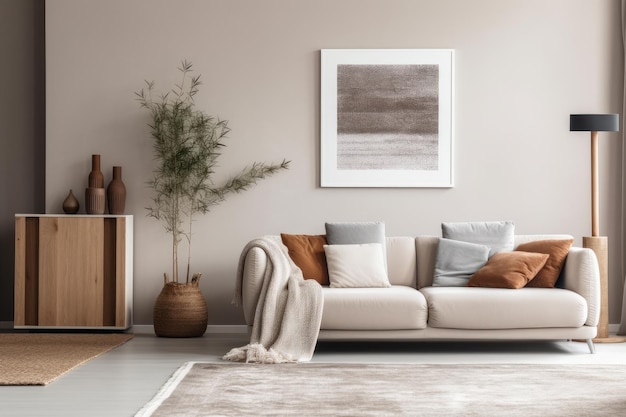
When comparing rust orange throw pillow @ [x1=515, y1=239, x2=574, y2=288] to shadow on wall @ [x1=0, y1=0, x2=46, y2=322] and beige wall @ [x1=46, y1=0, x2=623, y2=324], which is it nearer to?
beige wall @ [x1=46, y1=0, x2=623, y2=324]

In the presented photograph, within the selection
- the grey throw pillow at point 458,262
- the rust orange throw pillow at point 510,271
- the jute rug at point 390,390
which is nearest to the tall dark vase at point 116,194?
the jute rug at point 390,390

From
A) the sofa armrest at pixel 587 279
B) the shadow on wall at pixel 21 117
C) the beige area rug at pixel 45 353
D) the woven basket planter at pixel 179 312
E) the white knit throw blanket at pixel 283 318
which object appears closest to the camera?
the beige area rug at pixel 45 353

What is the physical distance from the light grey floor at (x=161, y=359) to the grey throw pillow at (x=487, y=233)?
2.47 ft

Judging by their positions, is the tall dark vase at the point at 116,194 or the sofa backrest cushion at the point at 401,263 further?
the tall dark vase at the point at 116,194

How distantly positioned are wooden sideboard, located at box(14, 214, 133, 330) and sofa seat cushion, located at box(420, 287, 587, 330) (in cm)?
260

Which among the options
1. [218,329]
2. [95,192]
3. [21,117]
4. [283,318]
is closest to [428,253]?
[283,318]

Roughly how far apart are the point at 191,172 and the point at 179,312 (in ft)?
3.77

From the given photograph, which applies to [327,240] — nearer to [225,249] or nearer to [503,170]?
[225,249]

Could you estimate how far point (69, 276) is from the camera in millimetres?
6891

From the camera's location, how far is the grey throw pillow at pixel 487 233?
6.56 meters

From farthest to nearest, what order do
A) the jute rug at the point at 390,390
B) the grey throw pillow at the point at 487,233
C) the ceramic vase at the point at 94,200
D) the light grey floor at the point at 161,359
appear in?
the ceramic vase at the point at 94,200 → the grey throw pillow at the point at 487,233 → the light grey floor at the point at 161,359 → the jute rug at the point at 390,390

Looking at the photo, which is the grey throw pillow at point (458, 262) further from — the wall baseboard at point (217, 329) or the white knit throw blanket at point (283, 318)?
the wall baseboard at point (217, 329)

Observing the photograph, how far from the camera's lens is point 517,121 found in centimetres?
720

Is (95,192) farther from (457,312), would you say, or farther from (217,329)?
(457,312)
